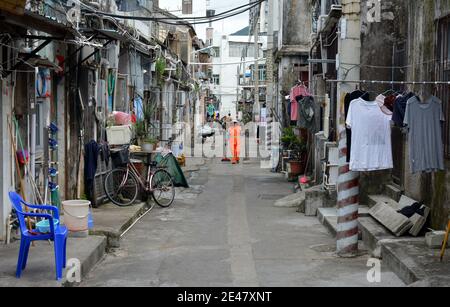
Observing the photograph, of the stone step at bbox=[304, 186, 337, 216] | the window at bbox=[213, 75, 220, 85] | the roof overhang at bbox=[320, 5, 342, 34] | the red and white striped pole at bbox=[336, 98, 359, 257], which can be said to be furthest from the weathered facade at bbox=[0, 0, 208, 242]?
the window at bbox=[213, 75, 220, 85]

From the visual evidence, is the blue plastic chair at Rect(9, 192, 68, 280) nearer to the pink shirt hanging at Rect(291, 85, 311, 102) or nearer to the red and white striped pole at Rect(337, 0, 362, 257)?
the red and white striped pole at Rect(337, 0, 362, 257)

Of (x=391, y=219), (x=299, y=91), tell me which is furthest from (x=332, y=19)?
(x=391, y=219)

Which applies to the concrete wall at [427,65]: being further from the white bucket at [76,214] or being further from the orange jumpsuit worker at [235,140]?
the orange jumpsuit worker at [235,140]

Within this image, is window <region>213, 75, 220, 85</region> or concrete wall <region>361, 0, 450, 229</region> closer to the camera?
concrete wall <region>361, 0, 450, 229</region>

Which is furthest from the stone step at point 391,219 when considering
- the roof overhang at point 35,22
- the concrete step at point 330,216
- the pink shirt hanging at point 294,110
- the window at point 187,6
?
the window at point 187,6

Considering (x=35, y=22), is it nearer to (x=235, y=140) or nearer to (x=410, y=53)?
(x=410, y=53)

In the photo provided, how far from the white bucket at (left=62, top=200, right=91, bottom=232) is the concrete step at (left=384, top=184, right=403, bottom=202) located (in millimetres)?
5827

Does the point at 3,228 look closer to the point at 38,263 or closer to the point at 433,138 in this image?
the point at 38,263

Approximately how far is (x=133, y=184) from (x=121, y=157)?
699 mm

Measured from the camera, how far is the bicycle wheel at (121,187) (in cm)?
1420

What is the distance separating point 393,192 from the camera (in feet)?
40.8

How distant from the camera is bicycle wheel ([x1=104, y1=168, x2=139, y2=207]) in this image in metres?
14.2
